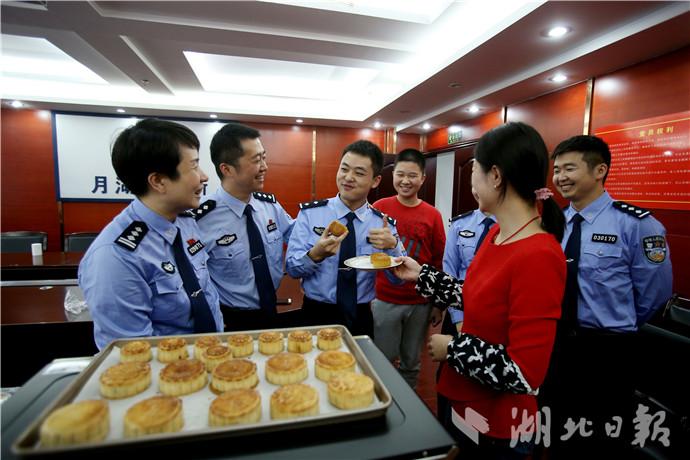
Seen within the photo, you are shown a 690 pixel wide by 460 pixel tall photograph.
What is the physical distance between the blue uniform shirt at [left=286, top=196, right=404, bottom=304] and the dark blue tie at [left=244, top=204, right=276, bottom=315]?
0.15m

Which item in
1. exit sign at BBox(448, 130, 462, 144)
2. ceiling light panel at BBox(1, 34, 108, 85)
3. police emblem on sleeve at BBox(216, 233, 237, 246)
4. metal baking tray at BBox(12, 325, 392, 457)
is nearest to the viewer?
metal baking tray at BBox(12, 325, 392, 457)

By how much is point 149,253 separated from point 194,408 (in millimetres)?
662

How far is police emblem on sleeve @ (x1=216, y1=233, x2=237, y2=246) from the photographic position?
1874mm

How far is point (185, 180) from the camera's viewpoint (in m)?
1.31

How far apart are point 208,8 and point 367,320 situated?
2766 millimetres

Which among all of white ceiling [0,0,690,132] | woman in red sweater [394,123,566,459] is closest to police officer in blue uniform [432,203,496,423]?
woman in red sweater [394,123,566,459]

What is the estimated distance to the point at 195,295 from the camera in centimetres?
129

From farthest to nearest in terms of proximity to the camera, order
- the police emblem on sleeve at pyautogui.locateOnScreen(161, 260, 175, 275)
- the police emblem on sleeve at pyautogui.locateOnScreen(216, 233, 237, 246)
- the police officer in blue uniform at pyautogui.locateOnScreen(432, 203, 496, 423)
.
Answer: the police officer in blue uniform at pyautogui.locateOnScreen(432, 203, 496, 423)
the police emblem on sleeve at pyautogui.locateOnScreen(216, 233, 237, 246)
the police emblem on sleeve at pyautogui.locateOnScreen(161, 260, 175, 275)

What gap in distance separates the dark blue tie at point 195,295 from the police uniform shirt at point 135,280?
2 centimetres

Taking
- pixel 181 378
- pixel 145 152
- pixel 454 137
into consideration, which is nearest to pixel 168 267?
pixel 145 152

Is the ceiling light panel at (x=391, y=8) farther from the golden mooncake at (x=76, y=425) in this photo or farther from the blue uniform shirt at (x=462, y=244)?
the golden mooncake at (x=76, y=425)

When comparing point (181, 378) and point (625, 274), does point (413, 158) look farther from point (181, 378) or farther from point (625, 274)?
point (181, 378)

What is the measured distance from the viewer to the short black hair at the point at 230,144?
6.20 feet

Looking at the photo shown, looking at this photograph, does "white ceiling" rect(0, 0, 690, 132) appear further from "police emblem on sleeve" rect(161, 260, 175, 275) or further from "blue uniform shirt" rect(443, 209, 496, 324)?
"police emblem on sleeve" rect(161, 260, 175, 275)
